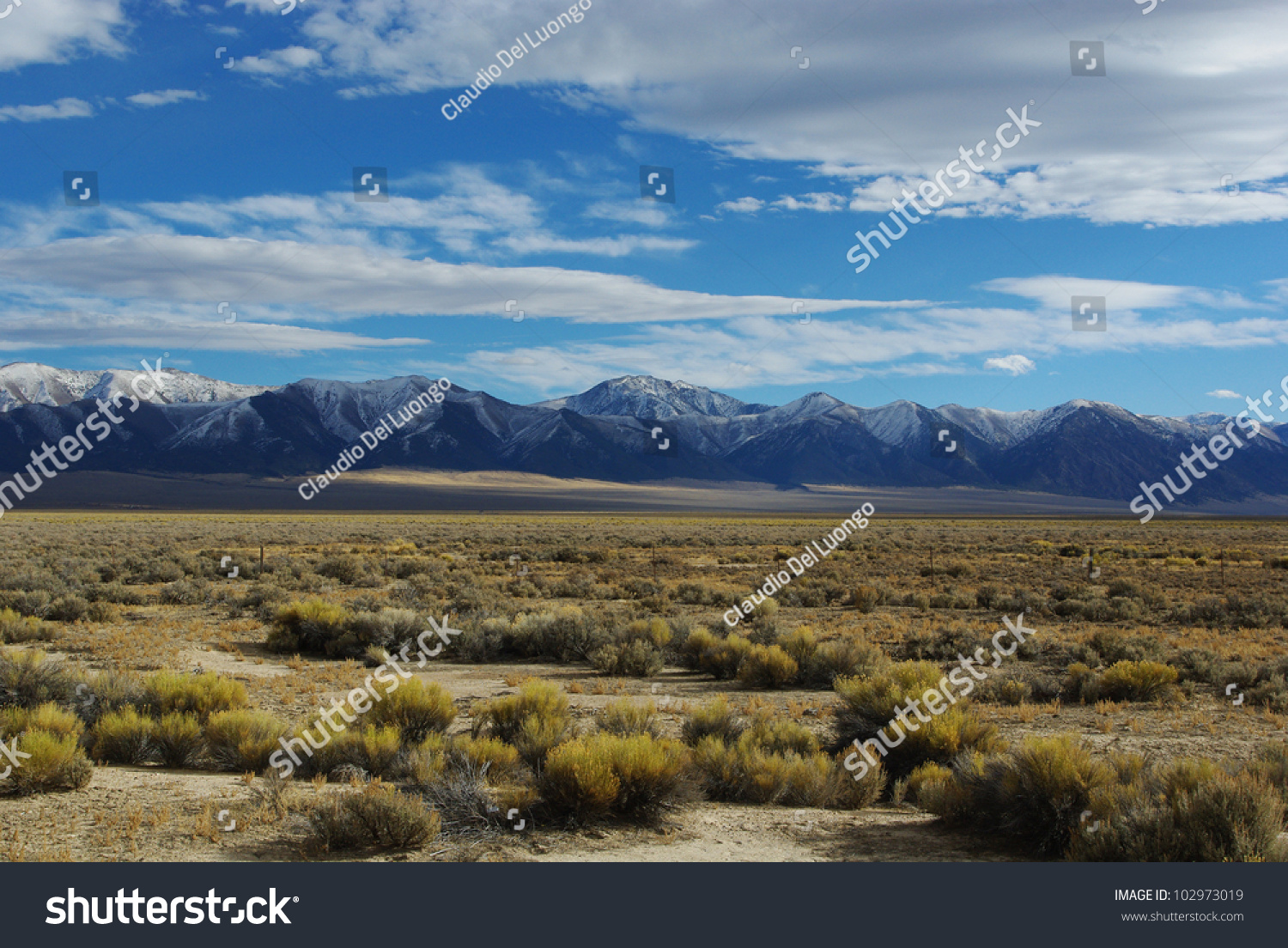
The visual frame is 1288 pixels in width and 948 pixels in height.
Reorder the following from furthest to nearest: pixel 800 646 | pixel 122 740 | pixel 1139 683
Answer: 1. pixel 800 646
2. pixel 1139 683
3. pixel 122 740

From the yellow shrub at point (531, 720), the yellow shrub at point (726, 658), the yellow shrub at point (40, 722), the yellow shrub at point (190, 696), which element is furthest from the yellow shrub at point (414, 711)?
the yellow shrub at point (726, 658)

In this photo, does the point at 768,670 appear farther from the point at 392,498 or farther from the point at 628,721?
the point at 392,498

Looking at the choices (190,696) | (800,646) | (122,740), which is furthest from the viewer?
(800,646)

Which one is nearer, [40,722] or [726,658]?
[40,722]

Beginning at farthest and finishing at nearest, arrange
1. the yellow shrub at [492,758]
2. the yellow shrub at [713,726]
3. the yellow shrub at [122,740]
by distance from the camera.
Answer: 1. the yellow shrub at [713,726]
2. the yellow shrub at [122,740]
3. the yellow shrub at [492,758]

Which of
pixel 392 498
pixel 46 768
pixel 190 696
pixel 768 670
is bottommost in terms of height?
pixel 392 498

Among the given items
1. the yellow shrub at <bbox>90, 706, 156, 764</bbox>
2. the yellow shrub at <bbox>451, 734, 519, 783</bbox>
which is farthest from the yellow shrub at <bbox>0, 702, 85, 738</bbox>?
the yellow shrub at <bbox>451, 734, 519, 783</bbox>

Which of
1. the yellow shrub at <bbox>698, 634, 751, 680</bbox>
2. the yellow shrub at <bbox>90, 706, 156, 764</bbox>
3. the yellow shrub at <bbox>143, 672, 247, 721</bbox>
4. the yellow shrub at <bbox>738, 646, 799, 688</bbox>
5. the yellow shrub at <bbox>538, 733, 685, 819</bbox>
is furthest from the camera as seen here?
the yellow shrub at <bbox>698, 634, 751, 680</bbox>

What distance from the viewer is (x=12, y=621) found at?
18.7 meters

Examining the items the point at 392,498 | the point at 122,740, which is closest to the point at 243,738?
the point at 122,740

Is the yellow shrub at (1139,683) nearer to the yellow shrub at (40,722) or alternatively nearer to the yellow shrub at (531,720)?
the yellow shrub at (531,720)

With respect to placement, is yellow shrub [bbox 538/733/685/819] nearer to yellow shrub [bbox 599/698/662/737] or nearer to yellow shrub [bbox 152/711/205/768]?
yellow shrub [bbox 599/698/662/737]
